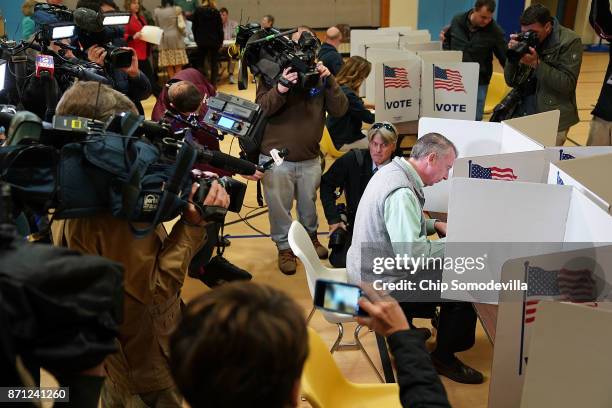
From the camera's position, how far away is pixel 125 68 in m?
3.18

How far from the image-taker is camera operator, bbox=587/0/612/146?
166 inches

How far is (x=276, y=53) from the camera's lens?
3533mm

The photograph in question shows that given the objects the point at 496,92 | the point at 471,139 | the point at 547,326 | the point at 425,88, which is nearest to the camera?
the point at 547,326

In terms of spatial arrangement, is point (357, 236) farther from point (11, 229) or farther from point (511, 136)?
point (11, 229)

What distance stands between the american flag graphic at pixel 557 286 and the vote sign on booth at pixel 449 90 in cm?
288

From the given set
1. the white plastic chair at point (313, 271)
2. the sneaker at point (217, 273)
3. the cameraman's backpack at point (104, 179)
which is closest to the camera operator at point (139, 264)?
the cameraman's backpack at point (104, 179)

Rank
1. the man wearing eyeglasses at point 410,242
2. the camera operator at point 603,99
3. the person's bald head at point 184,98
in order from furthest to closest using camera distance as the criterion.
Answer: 1. the camera operator at point 603,99
2. the person's bald head at point 184,98
3. the man wearing eyeglasses at point 410,242

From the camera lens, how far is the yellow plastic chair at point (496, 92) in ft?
19.9

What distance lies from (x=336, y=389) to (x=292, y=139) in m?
1.91

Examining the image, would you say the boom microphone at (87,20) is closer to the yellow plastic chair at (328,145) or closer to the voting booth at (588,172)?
the yellow plastic chair at (328,145)

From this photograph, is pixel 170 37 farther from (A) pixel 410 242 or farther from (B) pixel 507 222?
(B) pixel 507 222

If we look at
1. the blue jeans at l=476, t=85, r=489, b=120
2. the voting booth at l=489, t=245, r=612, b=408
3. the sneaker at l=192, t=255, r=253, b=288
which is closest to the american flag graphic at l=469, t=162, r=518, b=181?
the voting booth at l=489, t=245, r=612, b=408

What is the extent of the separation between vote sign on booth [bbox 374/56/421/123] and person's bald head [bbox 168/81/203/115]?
198 cm

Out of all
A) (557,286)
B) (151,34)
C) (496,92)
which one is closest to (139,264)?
(557,286)
